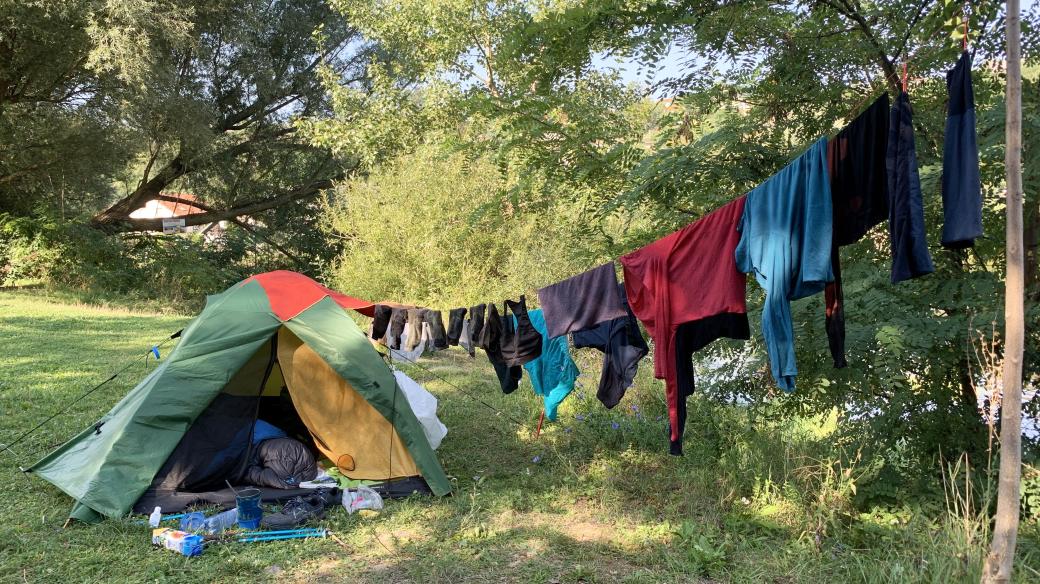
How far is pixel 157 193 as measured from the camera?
66.2 ft

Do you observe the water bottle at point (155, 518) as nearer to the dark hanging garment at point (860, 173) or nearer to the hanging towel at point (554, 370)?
the hanging towel at point (554, 370)

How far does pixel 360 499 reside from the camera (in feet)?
16.6

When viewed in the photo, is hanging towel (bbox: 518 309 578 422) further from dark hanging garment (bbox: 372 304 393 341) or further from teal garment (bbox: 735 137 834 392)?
teal garment (bbox: 735 137 834 392)

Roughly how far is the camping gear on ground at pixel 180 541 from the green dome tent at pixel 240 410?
49cm

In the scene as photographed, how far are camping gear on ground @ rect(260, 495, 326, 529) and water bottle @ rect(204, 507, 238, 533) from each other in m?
0.18

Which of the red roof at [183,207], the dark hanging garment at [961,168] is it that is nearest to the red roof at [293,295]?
the dark hanging garment at [961,168]

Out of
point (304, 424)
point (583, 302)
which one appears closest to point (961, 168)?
point (583, 302)

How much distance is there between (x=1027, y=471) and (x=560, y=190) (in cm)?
383

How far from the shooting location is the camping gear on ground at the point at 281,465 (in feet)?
17.4

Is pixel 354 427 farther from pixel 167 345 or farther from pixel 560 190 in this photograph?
pixel 167 345

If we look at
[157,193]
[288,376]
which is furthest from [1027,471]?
[157,193]

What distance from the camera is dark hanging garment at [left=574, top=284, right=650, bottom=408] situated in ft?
15.8

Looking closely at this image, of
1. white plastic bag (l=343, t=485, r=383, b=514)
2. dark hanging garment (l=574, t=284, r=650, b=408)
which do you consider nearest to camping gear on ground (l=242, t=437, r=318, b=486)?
white plastic bag (l=343, t=485, r=383, b=514)

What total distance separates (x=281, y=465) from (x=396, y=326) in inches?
50.6
